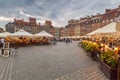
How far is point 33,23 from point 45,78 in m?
160

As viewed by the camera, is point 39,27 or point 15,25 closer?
point 15,25

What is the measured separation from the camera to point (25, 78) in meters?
8.03

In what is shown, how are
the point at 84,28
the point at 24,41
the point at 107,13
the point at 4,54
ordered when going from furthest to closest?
1. the point at 84,28
2. the point at 107,13
3. the point at 24,41
4. the point at 4,54

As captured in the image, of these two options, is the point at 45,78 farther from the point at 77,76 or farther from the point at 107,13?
the point at 107,13

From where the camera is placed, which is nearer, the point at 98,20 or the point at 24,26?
the point at 98,20

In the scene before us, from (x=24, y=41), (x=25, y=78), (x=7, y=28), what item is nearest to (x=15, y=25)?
(x=7, y=28)

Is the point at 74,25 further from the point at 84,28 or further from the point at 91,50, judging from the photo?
the point at 91,50

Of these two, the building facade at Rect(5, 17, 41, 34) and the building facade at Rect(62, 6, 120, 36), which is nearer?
the building facade at Rect(62, 6, 120, 36)

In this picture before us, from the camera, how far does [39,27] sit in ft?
552

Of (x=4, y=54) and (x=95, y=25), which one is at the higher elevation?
(x=95, y=25)

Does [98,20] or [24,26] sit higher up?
[98,20]

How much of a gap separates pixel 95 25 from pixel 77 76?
116 m

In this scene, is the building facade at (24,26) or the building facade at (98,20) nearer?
the building facade at (98,20)

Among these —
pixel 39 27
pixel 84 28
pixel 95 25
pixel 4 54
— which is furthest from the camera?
pixel 39 27
